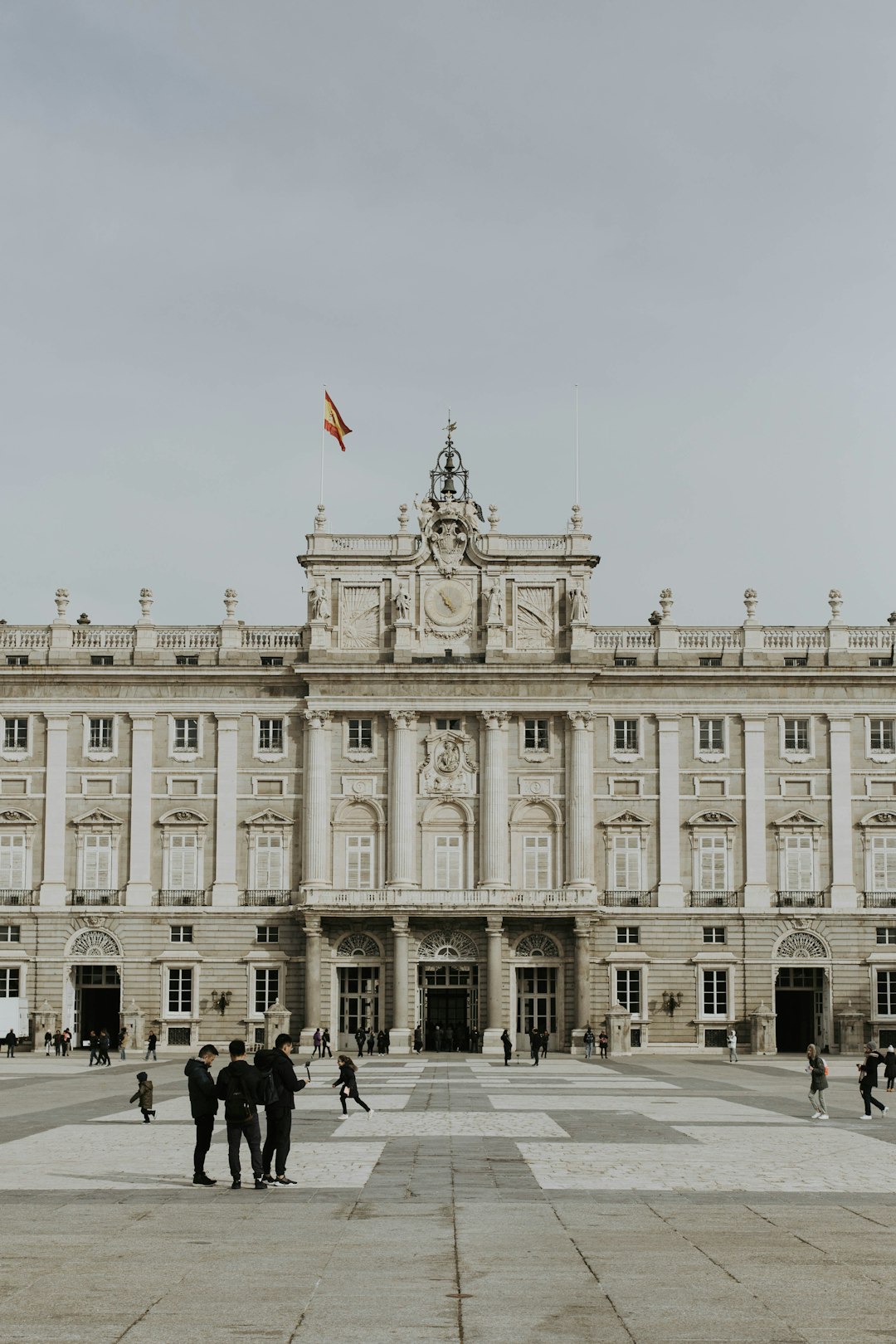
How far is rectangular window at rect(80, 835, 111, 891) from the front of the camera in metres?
72.9

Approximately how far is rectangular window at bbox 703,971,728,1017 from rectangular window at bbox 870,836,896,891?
782cm

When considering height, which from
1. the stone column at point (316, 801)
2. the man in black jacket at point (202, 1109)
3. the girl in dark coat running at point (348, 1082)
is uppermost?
the stone column at point (316, 801)

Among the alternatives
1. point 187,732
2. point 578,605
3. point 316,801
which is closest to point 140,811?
point 187,732

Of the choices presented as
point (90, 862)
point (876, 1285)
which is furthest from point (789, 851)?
point (876, 1285)

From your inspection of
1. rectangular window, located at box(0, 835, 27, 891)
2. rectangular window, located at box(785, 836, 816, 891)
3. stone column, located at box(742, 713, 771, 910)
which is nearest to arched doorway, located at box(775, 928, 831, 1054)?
rectangular window, located at box(785, 836, 816, 891)

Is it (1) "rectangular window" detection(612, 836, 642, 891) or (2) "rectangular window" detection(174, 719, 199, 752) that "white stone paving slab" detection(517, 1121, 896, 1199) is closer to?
(1) "rectangular window" detection(612, 836, 642, 891)

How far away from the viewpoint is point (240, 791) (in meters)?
73.6

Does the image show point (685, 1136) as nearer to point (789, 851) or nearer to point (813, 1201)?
point (813, 1201)

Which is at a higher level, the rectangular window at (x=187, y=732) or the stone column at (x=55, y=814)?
the rectangular window at (x=187, y=732)

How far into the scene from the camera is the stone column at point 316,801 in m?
71.9

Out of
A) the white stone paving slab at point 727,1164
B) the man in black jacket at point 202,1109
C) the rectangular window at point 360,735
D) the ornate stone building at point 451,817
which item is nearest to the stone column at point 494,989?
the ornate stone building at point 451,817

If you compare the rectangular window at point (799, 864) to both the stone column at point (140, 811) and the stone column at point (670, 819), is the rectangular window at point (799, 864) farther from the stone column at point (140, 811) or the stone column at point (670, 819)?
the stone column at point (140, 811)

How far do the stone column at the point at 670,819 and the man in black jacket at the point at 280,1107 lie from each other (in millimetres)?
51364

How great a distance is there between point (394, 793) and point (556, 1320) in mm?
58948
